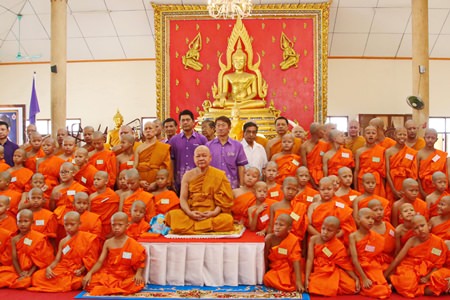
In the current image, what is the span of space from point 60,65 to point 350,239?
6.79m

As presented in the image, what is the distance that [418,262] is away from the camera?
18.6ft

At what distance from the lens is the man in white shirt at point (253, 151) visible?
26.0 feet

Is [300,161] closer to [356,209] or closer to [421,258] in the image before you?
[356,209]

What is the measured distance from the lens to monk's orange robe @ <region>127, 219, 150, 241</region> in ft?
20.6

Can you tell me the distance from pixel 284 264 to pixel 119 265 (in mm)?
1707

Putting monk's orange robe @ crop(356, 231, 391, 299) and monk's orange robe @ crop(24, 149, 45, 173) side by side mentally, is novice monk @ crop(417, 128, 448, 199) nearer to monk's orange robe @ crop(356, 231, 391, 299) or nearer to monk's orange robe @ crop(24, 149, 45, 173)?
monk's orange robe @ crop(356, 231, 391, 299)

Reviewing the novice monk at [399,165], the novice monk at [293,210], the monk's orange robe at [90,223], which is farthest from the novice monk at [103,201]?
the novice monk at [399,165]

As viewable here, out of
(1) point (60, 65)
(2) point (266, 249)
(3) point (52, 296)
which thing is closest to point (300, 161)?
(2) point (266, 249)

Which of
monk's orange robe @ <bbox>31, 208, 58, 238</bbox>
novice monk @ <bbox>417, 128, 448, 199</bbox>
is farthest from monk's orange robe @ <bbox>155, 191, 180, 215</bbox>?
novice monk @ <bbox>417, 128, 448, 199</bbox>

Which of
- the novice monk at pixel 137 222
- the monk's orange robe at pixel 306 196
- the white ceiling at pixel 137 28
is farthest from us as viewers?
the white ceiling at pixel 137 28

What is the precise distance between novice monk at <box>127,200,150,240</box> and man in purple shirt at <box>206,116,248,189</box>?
133cm

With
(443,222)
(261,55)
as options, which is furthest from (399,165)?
(261,55)

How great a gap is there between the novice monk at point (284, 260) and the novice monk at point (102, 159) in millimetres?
2652

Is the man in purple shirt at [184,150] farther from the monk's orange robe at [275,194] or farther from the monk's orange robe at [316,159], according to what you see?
the monk's orange robe at [316,159]
